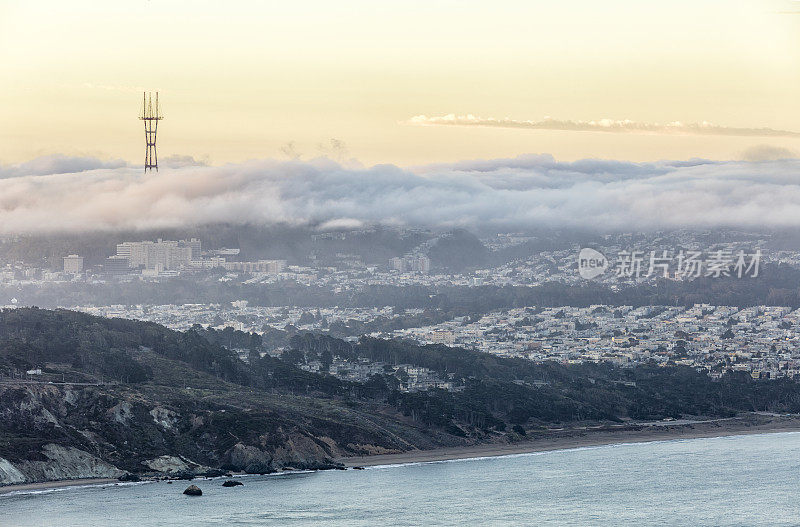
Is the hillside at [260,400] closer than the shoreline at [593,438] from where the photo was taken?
Yes

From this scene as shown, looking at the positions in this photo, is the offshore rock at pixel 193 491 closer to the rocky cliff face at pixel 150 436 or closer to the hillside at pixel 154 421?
the rocky cliff face at pixel 150 436

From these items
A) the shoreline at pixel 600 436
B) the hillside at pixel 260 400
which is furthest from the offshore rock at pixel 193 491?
the shoreline at pixel 600 436

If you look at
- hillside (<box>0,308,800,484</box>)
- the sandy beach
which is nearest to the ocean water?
the sandy beach

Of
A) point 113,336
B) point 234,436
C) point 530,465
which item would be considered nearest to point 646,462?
point 530,465

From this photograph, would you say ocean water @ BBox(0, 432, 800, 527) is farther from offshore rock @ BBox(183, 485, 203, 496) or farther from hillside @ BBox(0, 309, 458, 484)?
hillside @ BBox(0, 309, 458, 484)

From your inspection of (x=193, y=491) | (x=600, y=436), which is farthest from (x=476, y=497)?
(x=600, y=436)

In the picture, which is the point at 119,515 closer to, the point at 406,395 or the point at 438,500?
the point at 438,500
